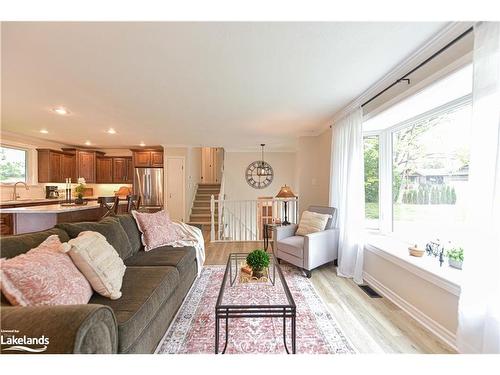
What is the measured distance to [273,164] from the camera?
23.9ft

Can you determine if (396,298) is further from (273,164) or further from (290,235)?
(273,164)

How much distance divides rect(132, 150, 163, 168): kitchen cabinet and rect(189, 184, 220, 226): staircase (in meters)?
1.66

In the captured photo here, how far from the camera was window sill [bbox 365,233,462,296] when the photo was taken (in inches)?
65.8

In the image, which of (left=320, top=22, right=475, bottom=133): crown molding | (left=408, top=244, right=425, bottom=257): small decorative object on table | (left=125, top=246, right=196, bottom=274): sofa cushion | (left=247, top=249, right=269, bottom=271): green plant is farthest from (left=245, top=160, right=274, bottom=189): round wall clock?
(left=247, top=249, right=269, bottom=271): green plant

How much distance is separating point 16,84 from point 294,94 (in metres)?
3.14

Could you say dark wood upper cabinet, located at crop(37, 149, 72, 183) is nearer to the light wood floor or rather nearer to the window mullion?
the light wood floor

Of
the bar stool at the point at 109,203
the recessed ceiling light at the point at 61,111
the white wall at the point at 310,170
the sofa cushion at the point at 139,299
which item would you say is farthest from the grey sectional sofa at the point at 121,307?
the white wall at the point at 310,170

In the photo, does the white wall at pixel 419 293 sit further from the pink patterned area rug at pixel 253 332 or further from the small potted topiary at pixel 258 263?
the small potted topiary at pixel 258 263

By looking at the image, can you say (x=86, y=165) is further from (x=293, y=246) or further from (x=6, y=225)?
(x=293, y=246)

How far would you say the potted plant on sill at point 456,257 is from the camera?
1852mm

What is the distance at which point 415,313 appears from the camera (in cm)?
198

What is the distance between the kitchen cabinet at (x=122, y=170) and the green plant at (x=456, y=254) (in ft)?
23.3
